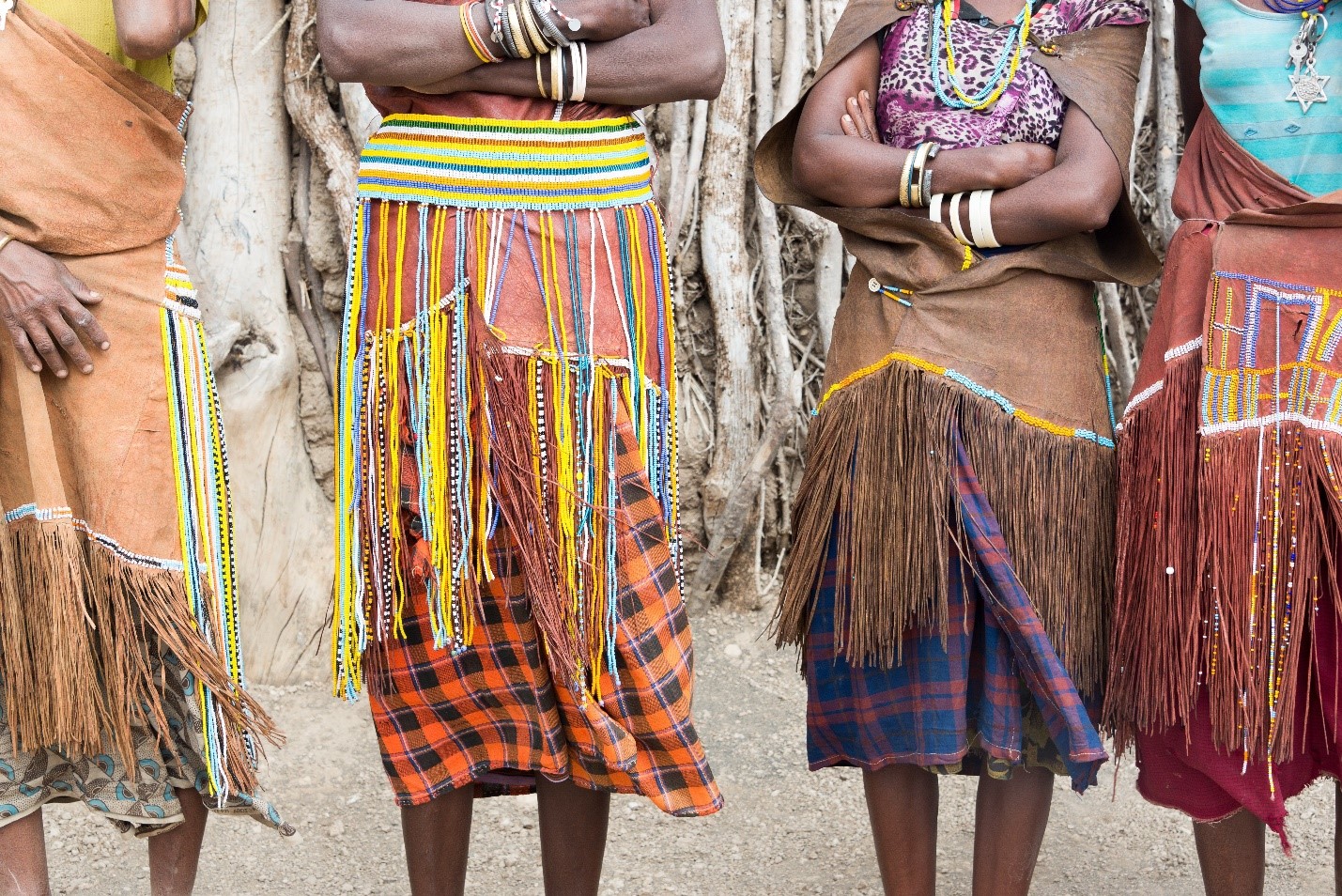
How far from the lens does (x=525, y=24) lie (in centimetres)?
242

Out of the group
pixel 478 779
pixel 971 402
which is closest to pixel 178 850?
pixel 478 779

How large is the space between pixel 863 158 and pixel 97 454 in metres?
1.51

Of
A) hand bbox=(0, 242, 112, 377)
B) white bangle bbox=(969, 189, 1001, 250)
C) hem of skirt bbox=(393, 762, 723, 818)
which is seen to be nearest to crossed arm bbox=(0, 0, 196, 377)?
hand bbox=(0, 242, 112, 377)

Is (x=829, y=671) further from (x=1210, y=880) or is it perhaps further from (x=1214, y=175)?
(x=1214, y=175)

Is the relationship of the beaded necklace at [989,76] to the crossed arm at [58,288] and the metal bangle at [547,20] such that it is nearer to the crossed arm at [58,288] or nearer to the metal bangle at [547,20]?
the metal bangle at [547,20]

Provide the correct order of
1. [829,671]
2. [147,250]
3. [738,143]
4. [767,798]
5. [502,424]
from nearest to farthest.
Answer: [502,424] < [147,250] < [829,671] < [767,798] < [738,143]

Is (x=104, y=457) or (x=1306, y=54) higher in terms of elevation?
(x=1306, y=54)

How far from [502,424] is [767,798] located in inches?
71.0

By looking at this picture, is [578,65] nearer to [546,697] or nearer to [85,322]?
[85,322]

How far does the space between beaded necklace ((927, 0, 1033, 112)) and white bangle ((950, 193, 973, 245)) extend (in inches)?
8.0

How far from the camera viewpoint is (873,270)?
9.19 feet

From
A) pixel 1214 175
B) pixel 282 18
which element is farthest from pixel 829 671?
pixel 282 18

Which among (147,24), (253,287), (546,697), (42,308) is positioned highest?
(147,24)

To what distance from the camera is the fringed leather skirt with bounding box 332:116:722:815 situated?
2.52 m
